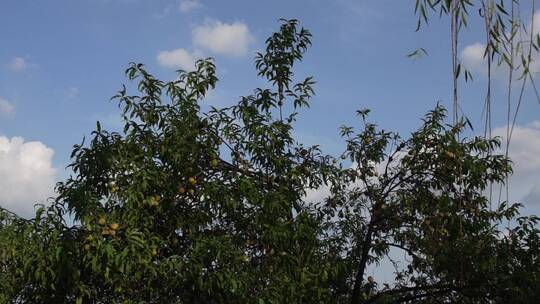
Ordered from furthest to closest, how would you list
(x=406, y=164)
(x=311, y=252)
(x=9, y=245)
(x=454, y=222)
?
(x=406, y=164) → (x=454, y=222) → (x=311, y=252) → (x=9, y=245)

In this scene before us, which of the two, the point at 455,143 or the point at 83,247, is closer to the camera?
the point at 83,247

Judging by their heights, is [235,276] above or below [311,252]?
below

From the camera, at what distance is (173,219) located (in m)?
6.88

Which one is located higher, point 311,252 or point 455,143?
point 455,143

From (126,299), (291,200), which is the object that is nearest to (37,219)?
(126,299)

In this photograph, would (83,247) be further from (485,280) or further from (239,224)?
(485,280)

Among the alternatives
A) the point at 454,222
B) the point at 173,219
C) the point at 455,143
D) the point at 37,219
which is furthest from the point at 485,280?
the point at 37,219

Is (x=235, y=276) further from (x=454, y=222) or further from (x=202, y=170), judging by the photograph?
(x=454, y=222)

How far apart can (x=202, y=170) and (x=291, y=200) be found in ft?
3.22

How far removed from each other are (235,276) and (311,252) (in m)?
1.04

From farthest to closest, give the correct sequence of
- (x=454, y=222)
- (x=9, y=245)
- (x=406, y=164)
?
(x=406, y=164) → (x=454, y=222) → (x=9, y=245)

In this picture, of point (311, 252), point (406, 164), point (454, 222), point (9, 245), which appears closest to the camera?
point (9, 245)

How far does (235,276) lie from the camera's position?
19.8ft

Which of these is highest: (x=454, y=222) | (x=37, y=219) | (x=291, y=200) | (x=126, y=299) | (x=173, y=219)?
(x=454, y=222)
